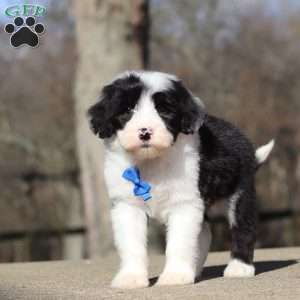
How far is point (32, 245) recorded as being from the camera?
19953 mm

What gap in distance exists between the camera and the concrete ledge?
19.3 feet

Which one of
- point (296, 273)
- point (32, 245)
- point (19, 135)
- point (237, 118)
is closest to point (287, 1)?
point (237, 118)

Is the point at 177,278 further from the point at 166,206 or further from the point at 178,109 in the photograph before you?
the point at 178,109

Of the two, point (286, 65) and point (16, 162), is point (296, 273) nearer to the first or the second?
point (16, 162)

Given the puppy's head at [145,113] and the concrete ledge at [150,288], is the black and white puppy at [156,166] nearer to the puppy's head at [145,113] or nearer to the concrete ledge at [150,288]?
the puppy's head at [145,113]

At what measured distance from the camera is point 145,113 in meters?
6.11

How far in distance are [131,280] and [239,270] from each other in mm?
1005

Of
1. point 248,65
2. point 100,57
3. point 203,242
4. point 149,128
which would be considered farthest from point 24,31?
point 248,65

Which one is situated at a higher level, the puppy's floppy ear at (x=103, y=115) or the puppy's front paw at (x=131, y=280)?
the puppy's floppy ear at (x=103, y=115)

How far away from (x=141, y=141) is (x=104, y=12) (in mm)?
7760

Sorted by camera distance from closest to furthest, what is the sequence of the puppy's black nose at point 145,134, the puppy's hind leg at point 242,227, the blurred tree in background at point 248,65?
the puppy's black nose at point 145,134 < the puppy's hind leg at point 242,227 < the blurred tree in background at point 248,65

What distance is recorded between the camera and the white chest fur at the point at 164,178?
6441mm

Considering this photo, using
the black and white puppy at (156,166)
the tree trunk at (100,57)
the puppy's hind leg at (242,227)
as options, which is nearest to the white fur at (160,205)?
the black and white puppy at (156,166)

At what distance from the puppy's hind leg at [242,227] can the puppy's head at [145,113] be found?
36.9 inches
